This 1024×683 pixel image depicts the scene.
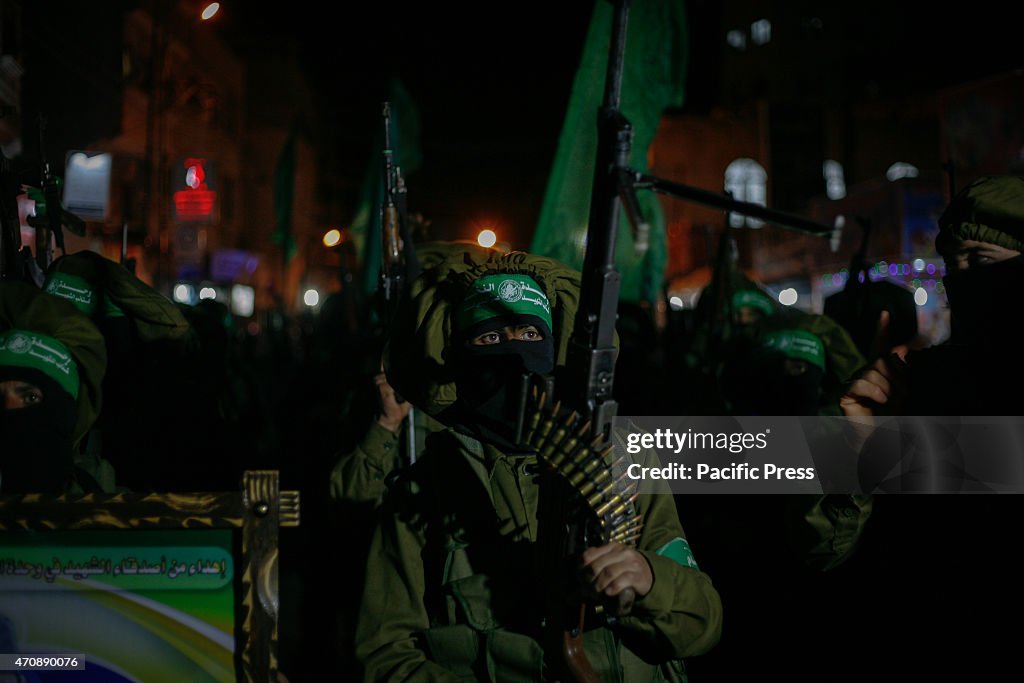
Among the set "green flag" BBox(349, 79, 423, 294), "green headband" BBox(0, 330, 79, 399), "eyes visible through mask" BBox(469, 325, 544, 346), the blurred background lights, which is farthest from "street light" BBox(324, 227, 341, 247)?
the blurred background lights

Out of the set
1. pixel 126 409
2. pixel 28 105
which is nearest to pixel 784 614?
pixel 126 409

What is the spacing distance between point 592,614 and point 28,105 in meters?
8.24

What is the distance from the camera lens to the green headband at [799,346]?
4.82 meters

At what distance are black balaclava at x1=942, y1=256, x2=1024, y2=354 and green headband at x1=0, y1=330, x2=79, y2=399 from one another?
3093mm

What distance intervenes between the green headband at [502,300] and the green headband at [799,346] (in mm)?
2738

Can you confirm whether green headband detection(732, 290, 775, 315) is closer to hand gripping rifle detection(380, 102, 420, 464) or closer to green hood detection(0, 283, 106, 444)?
hand gripping rifle detection(380, 102, 420, 464)

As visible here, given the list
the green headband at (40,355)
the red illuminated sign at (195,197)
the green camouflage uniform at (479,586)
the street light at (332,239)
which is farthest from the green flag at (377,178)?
the red illuminated sign at (195,197)

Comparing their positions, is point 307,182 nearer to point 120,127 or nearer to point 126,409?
point 120,127

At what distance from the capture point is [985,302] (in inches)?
96.4

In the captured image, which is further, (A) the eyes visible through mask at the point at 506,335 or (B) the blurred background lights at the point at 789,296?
(B) the blurred background lights at the point at 789,296

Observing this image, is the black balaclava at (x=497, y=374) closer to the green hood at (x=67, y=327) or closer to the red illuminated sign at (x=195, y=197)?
the green hood at (x=67, y=327)

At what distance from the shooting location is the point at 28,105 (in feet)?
25.8

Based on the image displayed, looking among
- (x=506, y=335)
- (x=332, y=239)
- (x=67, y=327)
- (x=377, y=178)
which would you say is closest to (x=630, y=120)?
(x=332, y=239)

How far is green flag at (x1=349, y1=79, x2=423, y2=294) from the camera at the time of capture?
609cm
